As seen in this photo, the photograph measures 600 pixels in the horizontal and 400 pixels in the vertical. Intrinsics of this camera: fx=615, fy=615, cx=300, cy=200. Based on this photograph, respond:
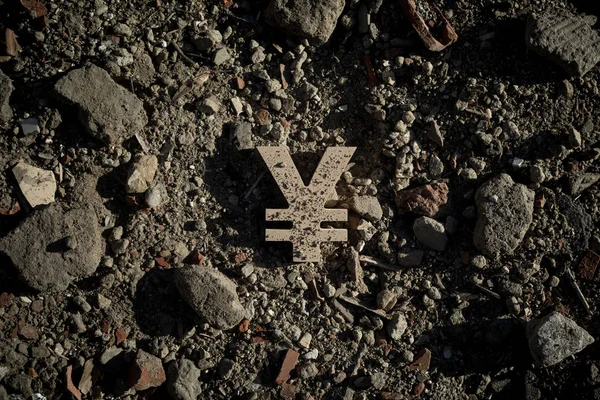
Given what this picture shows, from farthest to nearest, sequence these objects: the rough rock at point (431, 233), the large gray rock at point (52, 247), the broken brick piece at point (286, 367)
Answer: the rough rock at point (431, 233)
the broken brick piece at point (286, 367)
the large gray rock at point (52, 247)

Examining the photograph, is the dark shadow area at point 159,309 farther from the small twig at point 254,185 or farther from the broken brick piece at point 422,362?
the broken brick piece at point 422,362

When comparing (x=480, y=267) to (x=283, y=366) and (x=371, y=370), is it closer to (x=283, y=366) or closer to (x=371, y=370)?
(x=371, y=370)

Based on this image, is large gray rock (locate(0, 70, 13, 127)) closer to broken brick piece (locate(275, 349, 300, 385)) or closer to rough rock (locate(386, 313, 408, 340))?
broken brick piece (locate(275, 349, 300, 385))

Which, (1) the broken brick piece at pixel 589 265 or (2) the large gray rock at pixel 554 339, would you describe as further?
(1) the broken brick piece at pixel 589 265

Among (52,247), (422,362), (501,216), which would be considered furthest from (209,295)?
(501,216)

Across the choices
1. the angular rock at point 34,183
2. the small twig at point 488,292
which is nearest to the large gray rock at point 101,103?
the angular rock at point 34,183

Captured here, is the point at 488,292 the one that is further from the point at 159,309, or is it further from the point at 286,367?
the point at 159,309

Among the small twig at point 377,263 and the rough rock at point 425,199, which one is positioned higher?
the rough rock at point 425,199

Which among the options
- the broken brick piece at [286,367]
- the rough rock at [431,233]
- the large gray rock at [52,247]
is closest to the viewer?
the large gray rock at [52,247]
